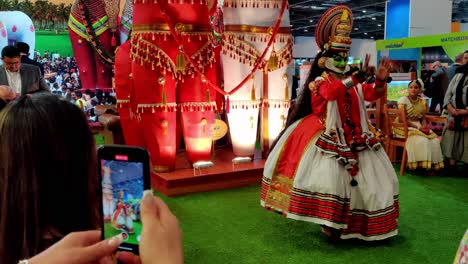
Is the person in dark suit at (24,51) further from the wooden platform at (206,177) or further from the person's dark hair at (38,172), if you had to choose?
the person's dark hair at (38,172)

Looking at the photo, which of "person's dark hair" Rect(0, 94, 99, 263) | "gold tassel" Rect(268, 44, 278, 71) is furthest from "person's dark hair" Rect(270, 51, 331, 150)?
"person's dark hair" Rect(0, 94, 99, 263)

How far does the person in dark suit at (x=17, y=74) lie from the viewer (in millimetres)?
4125

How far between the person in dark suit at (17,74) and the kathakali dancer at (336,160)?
2.31m

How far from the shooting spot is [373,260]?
297cm

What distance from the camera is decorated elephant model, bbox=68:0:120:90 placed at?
19.3 feet

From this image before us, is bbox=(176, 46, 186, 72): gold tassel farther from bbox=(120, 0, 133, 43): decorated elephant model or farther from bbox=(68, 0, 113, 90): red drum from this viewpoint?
bbox=(68, 0, 113, 90): red drum

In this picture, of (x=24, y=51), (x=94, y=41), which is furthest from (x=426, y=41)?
(x=24, y=51)

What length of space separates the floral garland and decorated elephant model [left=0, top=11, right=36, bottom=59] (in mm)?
655

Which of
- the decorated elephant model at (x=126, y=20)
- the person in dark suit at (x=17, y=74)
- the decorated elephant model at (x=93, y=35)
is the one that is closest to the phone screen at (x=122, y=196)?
the person in dark suit at (x=17, y=74)

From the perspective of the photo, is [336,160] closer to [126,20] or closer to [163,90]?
[163,90]

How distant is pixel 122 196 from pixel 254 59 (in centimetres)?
355

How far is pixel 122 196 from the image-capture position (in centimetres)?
101

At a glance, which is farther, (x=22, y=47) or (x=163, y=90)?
(x=22, y=47)

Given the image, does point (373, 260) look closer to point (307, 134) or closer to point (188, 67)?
point (307, 134)
